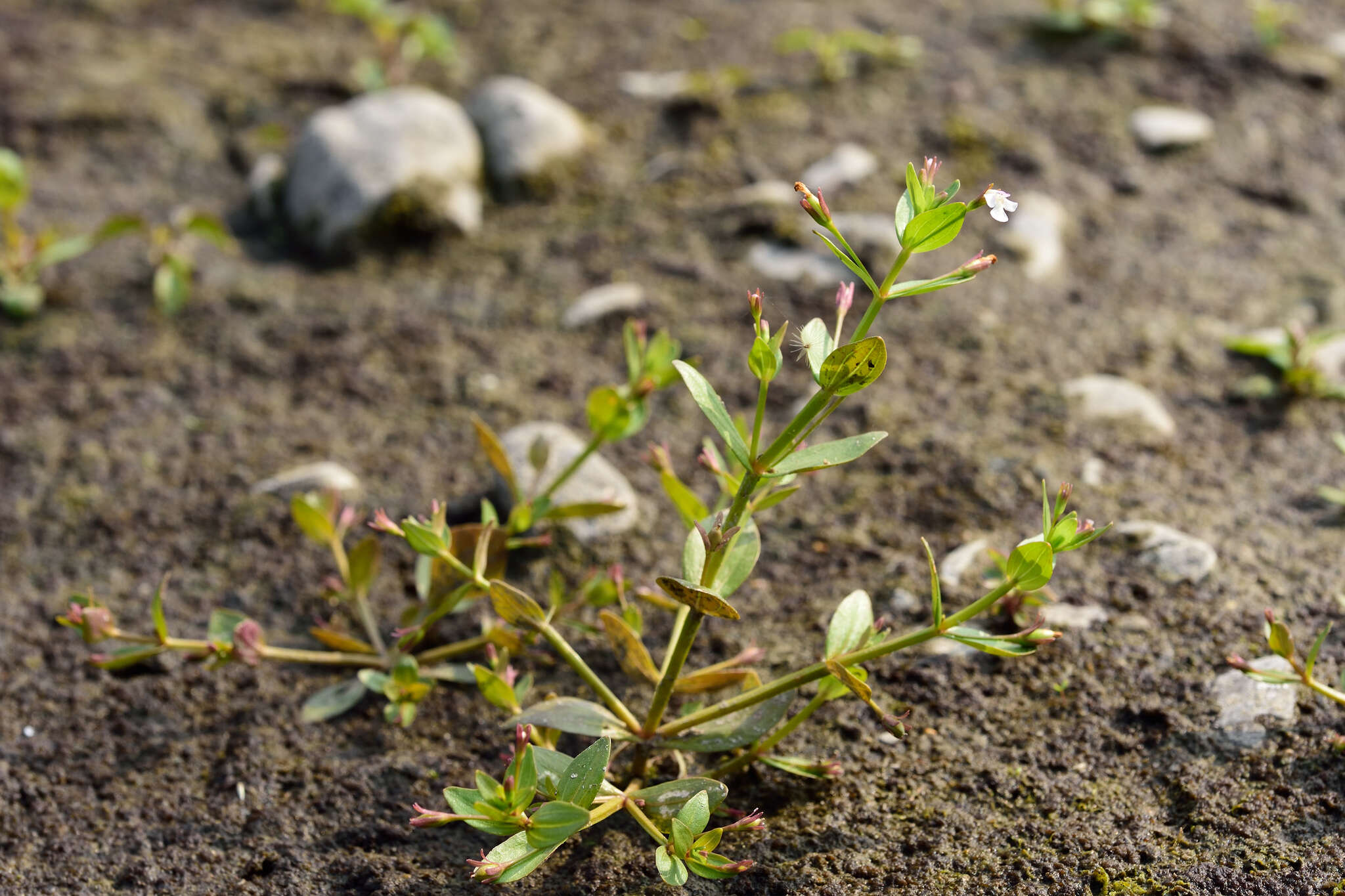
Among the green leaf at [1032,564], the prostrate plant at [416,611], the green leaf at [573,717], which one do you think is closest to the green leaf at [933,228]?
the green leaf at [1032,564]

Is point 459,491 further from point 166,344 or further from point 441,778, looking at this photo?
point 166,344

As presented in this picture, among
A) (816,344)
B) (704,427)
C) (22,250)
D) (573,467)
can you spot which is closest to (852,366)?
(816,344)

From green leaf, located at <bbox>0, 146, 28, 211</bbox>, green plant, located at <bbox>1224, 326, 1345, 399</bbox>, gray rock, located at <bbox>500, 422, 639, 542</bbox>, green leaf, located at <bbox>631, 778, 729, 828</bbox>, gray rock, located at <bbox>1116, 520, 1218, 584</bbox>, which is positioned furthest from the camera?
green leaf, located at <bbox>0, 146, 28, 211</bbox>

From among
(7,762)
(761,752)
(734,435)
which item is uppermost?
(734,435)

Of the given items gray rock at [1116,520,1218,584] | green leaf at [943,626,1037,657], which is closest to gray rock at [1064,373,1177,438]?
gray rock at [1116,520,1218,584]

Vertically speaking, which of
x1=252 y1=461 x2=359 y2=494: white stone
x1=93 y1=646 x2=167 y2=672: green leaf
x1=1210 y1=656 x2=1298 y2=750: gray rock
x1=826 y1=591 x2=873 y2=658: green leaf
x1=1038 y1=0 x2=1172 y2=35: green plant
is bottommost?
x1=252 y1=461 x2=359 y2=494: white stone

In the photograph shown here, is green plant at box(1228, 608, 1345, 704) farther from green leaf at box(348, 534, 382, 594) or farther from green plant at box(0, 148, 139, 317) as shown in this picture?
green plant at box(0, 148, 139, 317)

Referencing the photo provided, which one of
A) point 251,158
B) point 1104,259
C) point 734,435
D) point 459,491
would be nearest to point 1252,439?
point 1104,259

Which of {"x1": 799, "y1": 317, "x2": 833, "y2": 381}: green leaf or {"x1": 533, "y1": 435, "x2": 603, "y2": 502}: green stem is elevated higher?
{"x1": 799, "y1": 317, "x2": 833, "y2": 381}: green leaf
